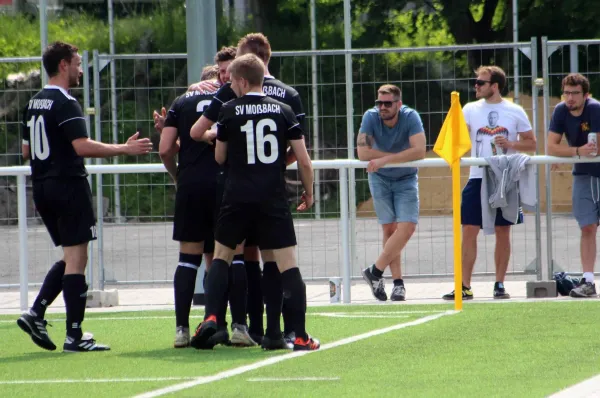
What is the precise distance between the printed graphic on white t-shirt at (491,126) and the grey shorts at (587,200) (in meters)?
0.65

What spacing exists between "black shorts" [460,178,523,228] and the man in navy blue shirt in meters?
0.56

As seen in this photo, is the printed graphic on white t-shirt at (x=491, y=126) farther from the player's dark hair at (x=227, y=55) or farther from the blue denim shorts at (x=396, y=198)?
the player's dark hair at (x=227, y=55)

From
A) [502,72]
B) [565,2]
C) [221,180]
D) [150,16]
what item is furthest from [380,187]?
[150,16]

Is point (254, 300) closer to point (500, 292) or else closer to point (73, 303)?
point (73, 303)

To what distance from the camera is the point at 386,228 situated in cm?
1184

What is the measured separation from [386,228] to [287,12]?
18.7 m

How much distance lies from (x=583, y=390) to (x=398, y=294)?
211 inches

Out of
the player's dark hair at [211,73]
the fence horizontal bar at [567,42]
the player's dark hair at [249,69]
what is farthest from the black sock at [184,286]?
the fence horizontal bar at [567,42]

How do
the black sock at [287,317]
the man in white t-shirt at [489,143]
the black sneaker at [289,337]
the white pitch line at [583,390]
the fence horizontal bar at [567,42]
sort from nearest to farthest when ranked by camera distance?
the white pitch line at [583,390] < the black sock at [287,317] < the black sneaker at [289,337] < the man in white t-shirt at [489,143] < the fence horizontal bar at [567,42]

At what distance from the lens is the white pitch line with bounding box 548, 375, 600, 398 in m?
6.06

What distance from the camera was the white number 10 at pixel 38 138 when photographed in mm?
8516

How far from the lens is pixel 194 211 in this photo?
853 cm

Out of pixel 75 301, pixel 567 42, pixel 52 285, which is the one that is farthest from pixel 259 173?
pixel 567 42

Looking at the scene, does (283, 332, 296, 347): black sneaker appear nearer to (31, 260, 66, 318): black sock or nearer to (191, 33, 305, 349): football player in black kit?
(191, 33, 305, 349): football player in black kit
